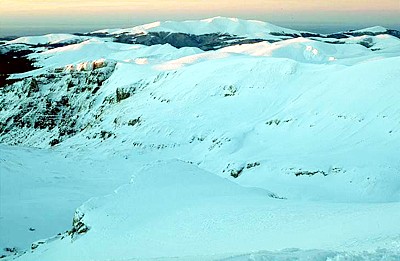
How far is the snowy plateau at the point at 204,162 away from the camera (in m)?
10.9

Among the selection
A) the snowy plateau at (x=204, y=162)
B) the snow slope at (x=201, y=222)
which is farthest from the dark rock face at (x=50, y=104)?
the snow slope at (x=201, y=222)

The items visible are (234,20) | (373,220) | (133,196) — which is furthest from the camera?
(234,20)

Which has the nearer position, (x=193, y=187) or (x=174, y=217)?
(x=174, y=217)

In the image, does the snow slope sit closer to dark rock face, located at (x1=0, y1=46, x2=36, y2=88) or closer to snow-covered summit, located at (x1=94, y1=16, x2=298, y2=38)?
dark rock face, located at (x1=0, y1=46, x2=36, y2=88)

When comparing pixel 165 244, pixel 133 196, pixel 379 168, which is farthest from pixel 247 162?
pixel 165 244

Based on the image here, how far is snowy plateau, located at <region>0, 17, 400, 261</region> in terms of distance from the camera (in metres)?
10.9

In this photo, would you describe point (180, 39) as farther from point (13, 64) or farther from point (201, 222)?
point (201, 222)

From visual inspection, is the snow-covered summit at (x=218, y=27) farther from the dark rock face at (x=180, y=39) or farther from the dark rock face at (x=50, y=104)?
the dark rock face at (x=50, y=104)

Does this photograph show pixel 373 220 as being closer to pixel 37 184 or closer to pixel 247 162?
pixel 247 162

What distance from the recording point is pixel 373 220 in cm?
923

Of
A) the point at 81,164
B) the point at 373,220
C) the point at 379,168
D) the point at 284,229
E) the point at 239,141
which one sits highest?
the point at 373,220

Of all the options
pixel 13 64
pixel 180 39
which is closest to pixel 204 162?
pixel 13 64

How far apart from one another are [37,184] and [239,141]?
1416 cm

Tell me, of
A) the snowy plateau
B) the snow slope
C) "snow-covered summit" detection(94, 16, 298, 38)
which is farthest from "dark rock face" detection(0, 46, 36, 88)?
the snow slope
